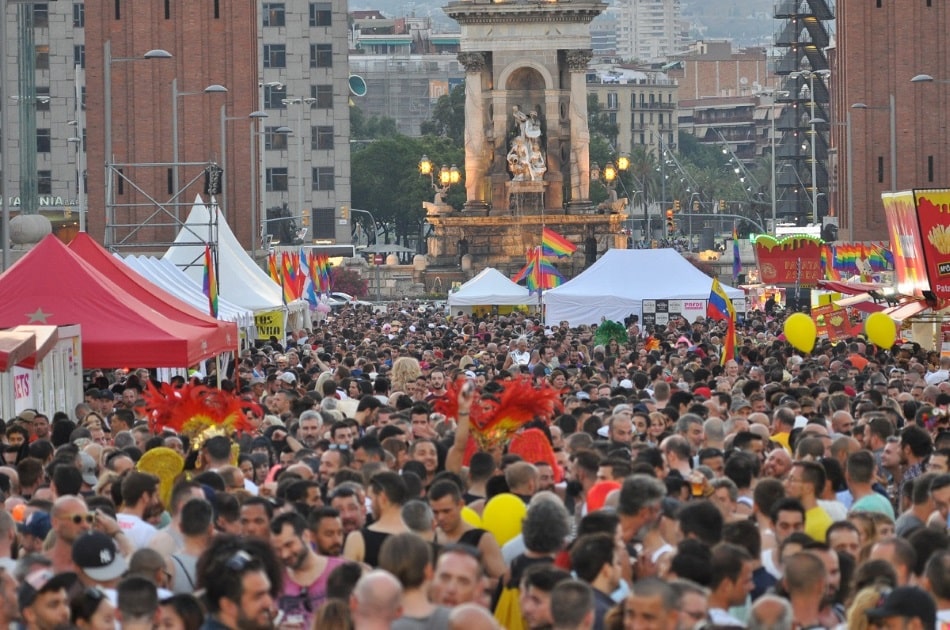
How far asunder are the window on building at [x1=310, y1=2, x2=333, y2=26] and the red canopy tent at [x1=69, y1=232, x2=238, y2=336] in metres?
92.4

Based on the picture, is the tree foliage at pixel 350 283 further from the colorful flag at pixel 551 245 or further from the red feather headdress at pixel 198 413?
the red feather headdress at pixel 198 413

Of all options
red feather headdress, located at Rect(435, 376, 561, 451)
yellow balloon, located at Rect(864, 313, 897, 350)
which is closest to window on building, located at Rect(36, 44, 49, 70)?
yellow balloon, located at Rect(864, 313, 897, 350)

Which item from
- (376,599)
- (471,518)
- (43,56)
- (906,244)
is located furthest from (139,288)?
(43,56)

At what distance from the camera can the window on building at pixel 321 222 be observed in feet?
387

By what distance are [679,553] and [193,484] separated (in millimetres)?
3458

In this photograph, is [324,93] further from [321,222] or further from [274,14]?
[321,222]

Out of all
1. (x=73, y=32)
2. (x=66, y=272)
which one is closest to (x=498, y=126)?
(x=73, y=32)

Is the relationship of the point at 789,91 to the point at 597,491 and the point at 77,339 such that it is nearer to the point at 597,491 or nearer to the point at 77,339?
the point at 77,339

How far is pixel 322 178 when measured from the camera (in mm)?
118375

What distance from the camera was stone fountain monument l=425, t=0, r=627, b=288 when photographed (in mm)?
87062

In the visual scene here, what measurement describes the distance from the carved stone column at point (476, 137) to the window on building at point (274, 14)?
1264 inches

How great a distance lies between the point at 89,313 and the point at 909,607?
53.4 ft

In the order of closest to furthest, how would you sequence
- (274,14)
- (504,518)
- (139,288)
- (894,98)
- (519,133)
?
(504,518), (139,288), (894,98), (519,133), (274,14)

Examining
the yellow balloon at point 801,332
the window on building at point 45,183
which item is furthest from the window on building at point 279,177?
the yellow balloon at point 801,332
